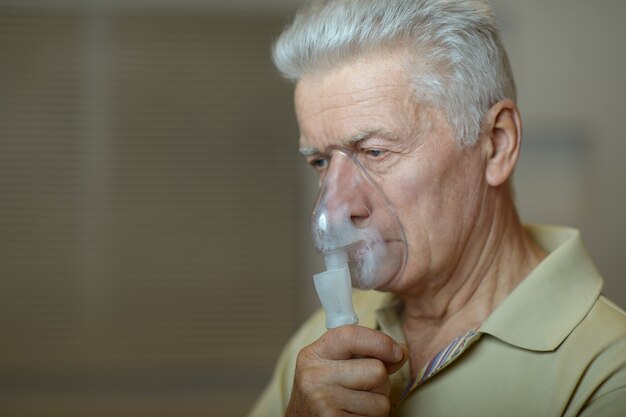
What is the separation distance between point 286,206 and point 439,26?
2103mm

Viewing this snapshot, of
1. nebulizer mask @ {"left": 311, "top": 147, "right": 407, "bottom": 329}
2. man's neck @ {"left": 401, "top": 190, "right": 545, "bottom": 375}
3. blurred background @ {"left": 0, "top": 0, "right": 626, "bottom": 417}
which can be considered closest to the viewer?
nebulizer mask @ {"left": 311, "top": 147, "right": 407, "bottom": 329}

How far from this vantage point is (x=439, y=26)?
1183 mm

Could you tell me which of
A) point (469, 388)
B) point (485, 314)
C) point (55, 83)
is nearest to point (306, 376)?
point (469, 388)

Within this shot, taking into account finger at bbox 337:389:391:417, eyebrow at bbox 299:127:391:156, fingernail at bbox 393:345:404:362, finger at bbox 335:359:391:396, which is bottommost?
finger at bbox 337:389:391:417

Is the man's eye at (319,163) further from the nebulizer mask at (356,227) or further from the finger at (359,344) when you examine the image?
the finger at (359,344)

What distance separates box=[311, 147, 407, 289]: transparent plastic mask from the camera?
1.17m

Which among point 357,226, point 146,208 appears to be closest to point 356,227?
point 357,226

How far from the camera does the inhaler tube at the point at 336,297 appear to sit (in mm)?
1109

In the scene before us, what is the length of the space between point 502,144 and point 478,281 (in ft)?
0.78

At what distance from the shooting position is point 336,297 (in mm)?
1112

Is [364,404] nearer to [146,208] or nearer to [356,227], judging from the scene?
[356,227]

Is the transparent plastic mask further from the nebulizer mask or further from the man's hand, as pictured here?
the man's hand

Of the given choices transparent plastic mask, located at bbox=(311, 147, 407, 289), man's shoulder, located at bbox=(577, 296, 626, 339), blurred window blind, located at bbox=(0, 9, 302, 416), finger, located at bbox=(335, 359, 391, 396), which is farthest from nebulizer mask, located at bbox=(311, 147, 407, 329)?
blurred window blind, located at bbox=(0, 9, 302, 416)

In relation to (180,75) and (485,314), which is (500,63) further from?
(180,75)
